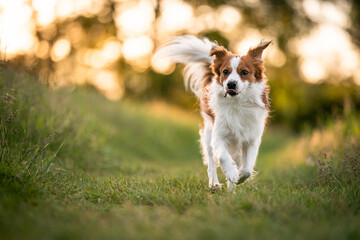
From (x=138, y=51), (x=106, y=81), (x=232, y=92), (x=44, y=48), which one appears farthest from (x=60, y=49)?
(x=232, y=92)

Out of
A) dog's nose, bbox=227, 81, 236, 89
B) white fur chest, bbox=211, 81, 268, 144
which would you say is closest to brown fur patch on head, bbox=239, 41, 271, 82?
white fur chest, bbox=211, 81, 268, 144

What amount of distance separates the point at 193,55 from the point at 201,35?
341 inches

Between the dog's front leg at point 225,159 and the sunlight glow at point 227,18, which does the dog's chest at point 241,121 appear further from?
the sunlight glow at point 227,18

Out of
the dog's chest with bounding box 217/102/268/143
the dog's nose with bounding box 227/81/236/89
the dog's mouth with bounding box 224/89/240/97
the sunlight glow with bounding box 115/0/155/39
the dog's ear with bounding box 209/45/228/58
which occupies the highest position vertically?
the sunlight glow with bounding box 115/0/155/39

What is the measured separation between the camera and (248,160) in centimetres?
441

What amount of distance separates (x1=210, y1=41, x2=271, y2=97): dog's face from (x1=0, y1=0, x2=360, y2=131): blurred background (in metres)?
8.02

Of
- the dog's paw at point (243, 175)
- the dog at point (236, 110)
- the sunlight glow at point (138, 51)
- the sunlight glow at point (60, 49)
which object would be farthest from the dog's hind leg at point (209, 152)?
Answer: the sunlight glow at point (60, 49)

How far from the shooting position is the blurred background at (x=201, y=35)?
13.6 meters

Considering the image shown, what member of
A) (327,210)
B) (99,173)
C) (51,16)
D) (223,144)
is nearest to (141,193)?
(223,144)

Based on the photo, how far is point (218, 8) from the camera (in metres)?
18.0

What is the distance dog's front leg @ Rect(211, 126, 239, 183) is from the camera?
399cm

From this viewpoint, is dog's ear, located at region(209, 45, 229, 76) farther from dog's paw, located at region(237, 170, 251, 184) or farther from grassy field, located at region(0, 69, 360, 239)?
grassy field, located at region(0, 69, 360, 239)

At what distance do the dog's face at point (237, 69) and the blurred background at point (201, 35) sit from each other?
8.02 meters

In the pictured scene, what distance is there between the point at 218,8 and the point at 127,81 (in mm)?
7176
